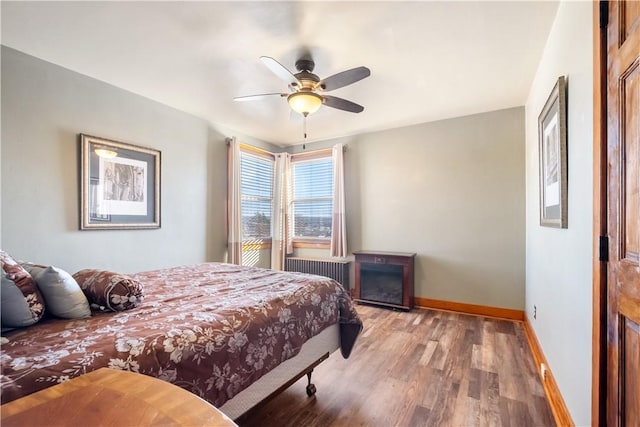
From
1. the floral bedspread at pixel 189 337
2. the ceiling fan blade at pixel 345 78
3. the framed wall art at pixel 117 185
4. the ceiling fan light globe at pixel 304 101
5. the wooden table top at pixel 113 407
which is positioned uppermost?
the ceiling fan blade at pixel 345 78

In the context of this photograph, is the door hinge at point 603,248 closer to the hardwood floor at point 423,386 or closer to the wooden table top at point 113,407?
the hardwood floor at point 423,386

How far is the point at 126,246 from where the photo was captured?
296 cm

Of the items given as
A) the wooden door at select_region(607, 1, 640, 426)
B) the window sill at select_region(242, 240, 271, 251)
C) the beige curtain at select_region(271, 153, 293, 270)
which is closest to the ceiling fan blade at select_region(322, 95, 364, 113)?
the wooden door at select_region(607, 1, 640, 426)

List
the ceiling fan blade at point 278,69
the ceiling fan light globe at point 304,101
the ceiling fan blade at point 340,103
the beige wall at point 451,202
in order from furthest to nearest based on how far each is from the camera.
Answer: the beige wall at point 451,202
the ceiling fan blade at point 340,103
the ceiling fan light globe at point 304,101
the ceiling fan blade at point 278,69

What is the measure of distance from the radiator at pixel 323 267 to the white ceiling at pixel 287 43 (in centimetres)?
237

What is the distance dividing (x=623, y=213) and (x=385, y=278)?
3088 millimetres

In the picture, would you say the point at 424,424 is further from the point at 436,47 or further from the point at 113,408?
the point at 436,47

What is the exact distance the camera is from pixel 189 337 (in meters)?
1.19

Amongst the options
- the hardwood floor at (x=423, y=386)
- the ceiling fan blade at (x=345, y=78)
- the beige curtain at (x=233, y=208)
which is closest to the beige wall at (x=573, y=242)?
the hardwood floor at (x=423, y=386)

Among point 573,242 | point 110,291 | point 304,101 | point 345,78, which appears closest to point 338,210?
point 304,101

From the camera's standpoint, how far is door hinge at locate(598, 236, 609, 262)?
3.63ft

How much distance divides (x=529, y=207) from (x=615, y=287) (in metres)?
2.35

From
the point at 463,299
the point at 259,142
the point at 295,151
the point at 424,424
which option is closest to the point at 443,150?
the point at 463,299

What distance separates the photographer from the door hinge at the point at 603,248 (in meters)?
1.11
